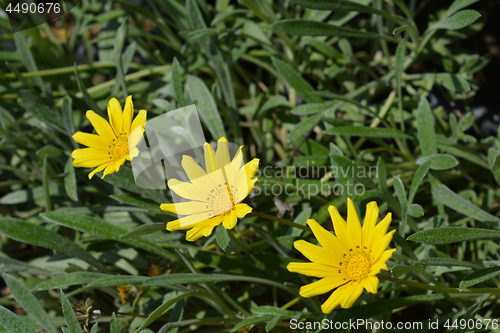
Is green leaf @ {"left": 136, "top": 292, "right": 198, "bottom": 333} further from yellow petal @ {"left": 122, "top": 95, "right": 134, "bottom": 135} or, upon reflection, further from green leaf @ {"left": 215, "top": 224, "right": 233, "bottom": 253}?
yellow petal @ {"left": 122, "top": 95, "right": 134, "bottom": 135}

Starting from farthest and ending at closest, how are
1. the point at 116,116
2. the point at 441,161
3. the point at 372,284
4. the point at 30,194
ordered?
the point at 30,194
the point at 441,161
the point at 116,116
the point at 372,284

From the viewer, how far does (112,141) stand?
113 centimetres

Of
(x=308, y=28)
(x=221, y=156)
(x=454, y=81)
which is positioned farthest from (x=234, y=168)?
(x=454, y=81)

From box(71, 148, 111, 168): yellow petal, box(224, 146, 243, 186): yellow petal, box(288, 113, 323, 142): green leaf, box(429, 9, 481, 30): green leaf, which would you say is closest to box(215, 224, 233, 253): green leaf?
box(224, 146, 243, 186): yellow petal

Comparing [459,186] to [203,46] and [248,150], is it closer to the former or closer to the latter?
[248,150]

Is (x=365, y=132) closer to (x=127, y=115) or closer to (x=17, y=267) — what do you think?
(x=127, y=115)

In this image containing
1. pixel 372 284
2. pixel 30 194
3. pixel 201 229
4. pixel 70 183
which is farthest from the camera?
pixel 30 194

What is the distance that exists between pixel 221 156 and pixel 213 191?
0.10 meters

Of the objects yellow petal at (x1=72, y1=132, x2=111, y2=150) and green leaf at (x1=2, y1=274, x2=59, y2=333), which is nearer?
yellow petal at (x1=72, y1=132, x2=111, y2=150)

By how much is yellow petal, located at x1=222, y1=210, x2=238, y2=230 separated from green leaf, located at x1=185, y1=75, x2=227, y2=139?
63 centimetres

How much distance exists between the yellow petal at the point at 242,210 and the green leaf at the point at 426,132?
2.36ft

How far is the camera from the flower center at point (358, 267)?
92 centimetres

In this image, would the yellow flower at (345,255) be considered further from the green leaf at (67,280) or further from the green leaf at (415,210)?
the green leaf at (67,280)

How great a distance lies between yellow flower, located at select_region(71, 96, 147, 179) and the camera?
1.04m
